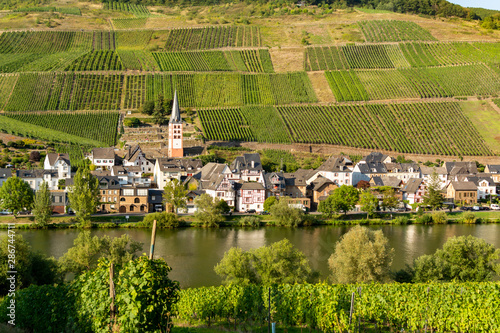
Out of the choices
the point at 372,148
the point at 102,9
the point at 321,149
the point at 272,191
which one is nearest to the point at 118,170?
the point at 272,191

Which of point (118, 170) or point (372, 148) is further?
point (372, 148)

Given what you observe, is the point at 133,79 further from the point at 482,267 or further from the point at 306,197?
the point at 482,267

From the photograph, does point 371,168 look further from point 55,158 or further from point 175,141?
point 55,158

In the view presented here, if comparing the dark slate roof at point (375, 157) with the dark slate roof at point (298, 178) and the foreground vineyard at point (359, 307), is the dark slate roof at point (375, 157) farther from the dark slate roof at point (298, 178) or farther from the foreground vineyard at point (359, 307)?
the foreground vineyard at point (359, 307)

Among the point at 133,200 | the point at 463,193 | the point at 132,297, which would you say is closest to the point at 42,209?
the point at 133,200

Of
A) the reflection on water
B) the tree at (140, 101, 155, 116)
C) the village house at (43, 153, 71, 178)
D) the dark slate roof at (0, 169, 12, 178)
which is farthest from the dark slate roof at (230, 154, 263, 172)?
the tree at (140, 101, 155, 116)

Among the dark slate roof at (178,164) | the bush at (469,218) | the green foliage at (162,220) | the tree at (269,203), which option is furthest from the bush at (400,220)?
the dark slate roof at (178,164)
